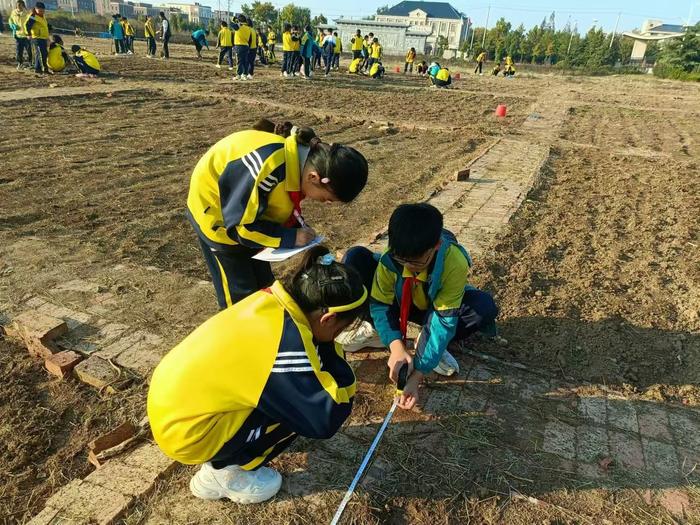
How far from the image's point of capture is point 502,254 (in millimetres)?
4277

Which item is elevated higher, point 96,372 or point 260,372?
point 260,372

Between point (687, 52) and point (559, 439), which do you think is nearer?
point (559, 439)

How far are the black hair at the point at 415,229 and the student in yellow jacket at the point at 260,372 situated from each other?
430mm

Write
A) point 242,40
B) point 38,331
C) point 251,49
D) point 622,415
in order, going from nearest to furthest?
point 622,415 < point 38,331 < point 242,40 < point 251,49

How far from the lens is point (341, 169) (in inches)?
81.4

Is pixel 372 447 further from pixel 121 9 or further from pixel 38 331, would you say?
pixel 121 9

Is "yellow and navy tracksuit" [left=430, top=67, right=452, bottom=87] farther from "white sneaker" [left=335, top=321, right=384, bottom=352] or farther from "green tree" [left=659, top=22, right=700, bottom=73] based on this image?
"green tree" [left=659, top=22, right=700, bottom=73]

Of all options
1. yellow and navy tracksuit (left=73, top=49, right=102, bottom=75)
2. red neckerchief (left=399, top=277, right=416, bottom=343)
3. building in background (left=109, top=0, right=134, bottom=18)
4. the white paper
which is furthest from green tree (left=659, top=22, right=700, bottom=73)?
building in background (left=109, top=0, right=134, bottom=18)

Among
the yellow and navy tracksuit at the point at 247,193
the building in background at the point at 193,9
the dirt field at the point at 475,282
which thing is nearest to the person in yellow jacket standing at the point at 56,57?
the dirt field at the point at 475,282

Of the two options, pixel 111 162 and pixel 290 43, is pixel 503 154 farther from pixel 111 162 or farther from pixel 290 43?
pixel 290 43

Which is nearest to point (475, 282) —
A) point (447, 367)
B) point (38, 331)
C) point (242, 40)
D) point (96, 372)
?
point (447, 367)

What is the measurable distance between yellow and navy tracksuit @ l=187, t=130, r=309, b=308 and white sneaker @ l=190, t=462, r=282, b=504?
95cm

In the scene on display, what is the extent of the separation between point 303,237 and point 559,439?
1580 mm

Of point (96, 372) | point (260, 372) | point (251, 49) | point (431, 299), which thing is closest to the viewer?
point (260, 372)
